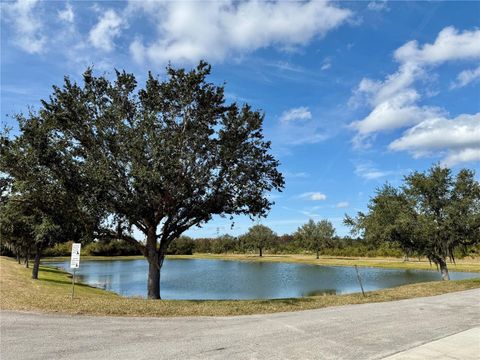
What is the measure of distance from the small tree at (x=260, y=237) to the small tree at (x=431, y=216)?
9510cm

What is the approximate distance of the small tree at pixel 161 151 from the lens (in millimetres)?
18172

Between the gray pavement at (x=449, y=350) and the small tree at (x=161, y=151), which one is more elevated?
the small tree at (x=161, y=151)

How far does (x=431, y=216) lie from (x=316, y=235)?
3244 inches

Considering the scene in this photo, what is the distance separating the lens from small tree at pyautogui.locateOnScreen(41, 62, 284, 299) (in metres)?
18.2

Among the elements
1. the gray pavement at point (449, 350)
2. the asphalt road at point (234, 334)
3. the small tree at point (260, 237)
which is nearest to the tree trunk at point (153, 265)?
the asphalt road at point (234, 334)

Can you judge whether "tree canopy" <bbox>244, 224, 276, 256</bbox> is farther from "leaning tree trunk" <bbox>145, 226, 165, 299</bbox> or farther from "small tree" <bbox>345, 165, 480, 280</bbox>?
"leaning tree trunk" <bbox>145, 226, 165, 299</bbox>

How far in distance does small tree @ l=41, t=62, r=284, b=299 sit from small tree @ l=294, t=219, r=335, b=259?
87385 millimetres

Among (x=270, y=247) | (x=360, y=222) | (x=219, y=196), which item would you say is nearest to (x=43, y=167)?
(x=219, y=196)

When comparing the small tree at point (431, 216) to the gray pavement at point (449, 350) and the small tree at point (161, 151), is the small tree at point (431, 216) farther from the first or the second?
the gray pavement at point (449, 350)

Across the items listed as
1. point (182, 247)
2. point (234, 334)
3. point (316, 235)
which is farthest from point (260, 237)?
point (234, 334)

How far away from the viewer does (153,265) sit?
20.9m

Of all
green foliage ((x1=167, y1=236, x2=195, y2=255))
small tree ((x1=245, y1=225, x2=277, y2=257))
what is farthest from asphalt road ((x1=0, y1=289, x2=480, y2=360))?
green foliage ((x1=167, y1=236, x2=195, y2=255))

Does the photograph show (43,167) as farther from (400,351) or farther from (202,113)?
(400,351)

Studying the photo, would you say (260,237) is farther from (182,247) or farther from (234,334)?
(234,334)
